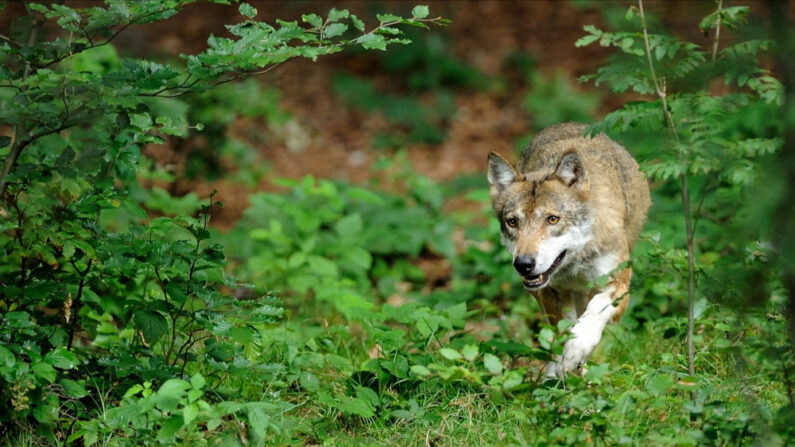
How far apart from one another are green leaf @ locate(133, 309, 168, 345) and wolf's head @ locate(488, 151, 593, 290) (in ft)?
7.10

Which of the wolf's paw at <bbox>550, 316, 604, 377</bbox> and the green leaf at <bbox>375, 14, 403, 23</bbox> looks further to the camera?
the wolf's paw at <bbox>550, 316, 604, 377</bbox>

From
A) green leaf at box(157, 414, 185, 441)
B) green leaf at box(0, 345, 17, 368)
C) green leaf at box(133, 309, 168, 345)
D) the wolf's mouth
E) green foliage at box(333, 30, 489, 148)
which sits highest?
green leaf at box(0, 345, 17, 368)

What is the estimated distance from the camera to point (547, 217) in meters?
5.66

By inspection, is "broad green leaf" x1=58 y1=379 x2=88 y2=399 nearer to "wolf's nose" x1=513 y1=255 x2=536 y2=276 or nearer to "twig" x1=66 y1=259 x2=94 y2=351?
"twig" x1=66 y1=259 x2=94 y2=351

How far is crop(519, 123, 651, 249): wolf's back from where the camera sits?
613 cm

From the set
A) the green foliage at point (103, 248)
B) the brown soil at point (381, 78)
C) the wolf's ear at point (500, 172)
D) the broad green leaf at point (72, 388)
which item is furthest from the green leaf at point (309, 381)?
the brown soil at point (381, 78)

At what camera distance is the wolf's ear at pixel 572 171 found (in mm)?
5758

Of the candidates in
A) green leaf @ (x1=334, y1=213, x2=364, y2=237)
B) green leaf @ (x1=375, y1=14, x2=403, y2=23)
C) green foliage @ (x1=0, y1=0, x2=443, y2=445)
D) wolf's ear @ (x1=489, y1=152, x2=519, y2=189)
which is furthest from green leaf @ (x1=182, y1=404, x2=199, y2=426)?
green leaf @ (x1=334, y1=213, x2=364, y2=237)

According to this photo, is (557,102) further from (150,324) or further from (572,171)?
(150,324)

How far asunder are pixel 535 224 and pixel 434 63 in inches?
350

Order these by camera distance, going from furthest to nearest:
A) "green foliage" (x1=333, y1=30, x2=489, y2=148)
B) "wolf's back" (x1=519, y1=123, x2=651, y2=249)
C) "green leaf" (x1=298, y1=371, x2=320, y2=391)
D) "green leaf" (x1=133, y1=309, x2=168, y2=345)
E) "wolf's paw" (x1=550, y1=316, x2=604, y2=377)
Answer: "green foliage" (x1=333, y1=30, x2=489, y2=148)
"wolf's back" (x1=519, y1=123, x2=651, y2=249)
"wolf's paw" (x1=550, y1=316, x2=604, y2=377)
"green leaf" (x1=298, y1=371, x2=320, y2=391)
"green leaf" (x1=133, y1=309, x2=168, y2=345)

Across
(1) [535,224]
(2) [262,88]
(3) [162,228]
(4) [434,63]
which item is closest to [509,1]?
(4) [434,63]

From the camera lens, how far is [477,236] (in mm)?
8508

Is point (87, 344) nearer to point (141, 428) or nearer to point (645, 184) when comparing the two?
point (141, 428)
